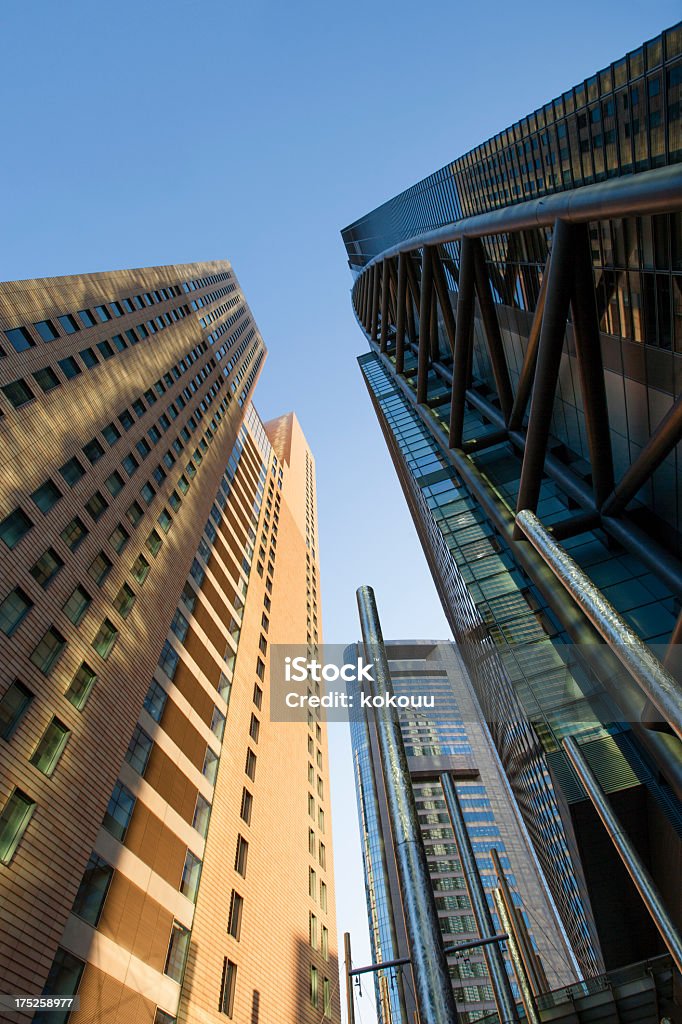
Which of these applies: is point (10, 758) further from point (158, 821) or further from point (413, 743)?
point (413, 743)

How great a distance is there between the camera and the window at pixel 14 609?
18125mm

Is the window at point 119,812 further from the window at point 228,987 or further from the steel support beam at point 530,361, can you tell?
the steel support beam at point 530,361

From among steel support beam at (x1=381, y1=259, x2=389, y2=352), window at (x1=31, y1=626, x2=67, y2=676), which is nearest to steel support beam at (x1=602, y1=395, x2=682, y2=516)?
window at (x1=31, y1=626, x2=67, y2=676)

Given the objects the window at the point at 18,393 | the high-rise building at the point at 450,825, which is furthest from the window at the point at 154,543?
the high-rise building at the point at 450,825

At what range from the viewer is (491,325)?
22.6 metres

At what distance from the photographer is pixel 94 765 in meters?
19.3

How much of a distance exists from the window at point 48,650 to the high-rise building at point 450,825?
149ft

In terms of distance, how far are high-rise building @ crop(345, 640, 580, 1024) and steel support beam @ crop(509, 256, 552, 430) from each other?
46.7m

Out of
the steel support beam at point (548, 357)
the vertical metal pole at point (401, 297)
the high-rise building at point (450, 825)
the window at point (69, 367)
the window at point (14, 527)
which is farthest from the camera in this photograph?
the high-rise building at point (450, 825)

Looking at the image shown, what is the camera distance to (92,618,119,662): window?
22.6m

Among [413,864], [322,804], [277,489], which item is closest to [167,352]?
[277,489]

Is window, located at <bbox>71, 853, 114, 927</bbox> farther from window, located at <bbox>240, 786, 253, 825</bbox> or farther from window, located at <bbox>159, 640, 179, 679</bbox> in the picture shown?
window, located at <bbox>240, 786, 253, 825</bbox>

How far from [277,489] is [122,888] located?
52.6 meters

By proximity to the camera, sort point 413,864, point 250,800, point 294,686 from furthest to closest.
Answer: point 294,686 → point 250,800 → point 413,864
